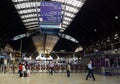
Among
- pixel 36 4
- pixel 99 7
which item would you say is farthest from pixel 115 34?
pixel 36 4

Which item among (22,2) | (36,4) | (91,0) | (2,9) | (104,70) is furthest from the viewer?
(36,4)

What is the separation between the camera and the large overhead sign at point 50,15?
23.6 meters

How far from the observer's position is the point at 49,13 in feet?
77.3

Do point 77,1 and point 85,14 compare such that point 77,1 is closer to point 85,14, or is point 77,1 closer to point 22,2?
point 85,14

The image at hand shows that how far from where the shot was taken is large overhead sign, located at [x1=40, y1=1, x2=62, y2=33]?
2358 centimetres

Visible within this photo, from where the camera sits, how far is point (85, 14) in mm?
46844

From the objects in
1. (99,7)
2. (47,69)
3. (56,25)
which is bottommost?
(47,69)

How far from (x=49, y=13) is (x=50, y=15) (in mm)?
227

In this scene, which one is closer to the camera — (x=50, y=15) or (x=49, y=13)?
(x=50, y=15)

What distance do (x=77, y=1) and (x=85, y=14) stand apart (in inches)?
221

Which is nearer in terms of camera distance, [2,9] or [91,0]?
[91,0]

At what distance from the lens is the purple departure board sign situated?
77.3 feet

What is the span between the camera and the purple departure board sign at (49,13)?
23562 mm

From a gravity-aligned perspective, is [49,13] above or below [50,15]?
above
